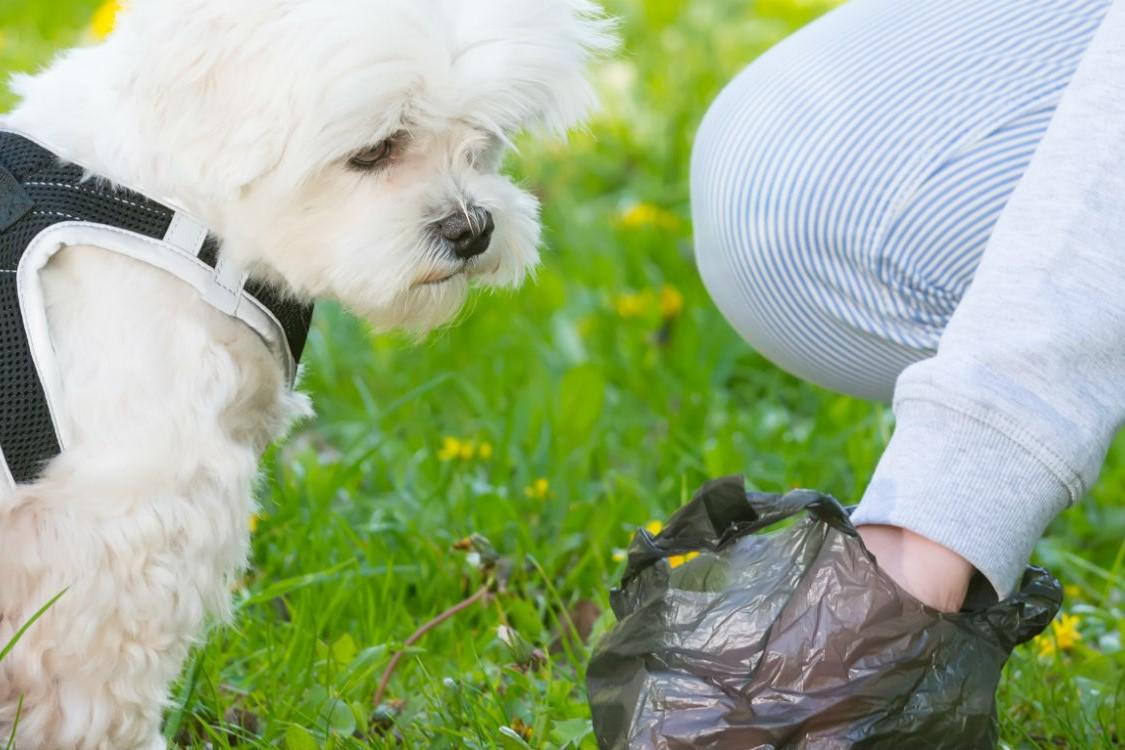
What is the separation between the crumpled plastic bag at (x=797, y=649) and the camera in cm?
122

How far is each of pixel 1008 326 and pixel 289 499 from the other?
1072 mm

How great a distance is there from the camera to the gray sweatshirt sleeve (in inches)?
46.7

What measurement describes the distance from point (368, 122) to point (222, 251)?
20 centimetres

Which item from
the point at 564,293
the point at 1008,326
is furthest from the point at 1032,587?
the point at 564,293

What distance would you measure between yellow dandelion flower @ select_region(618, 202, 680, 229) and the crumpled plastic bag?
1579mm

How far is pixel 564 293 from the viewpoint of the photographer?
8.86 ft

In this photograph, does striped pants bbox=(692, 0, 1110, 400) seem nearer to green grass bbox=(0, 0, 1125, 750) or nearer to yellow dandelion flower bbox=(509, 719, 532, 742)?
green grass bbox=(0, 0, 1125, 750)

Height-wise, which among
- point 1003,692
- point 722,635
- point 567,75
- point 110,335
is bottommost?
point 1003,692

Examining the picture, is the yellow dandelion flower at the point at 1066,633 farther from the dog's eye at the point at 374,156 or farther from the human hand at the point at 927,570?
the dog's eye at the point at 374,156

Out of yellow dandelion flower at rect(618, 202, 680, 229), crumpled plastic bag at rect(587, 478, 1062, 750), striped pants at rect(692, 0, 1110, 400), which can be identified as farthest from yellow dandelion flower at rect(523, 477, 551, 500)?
yellow dandelion flower at rect(618, 202, 680, 229)

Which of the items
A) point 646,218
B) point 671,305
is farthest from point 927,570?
point 646,218

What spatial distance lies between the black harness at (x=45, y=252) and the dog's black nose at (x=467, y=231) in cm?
21

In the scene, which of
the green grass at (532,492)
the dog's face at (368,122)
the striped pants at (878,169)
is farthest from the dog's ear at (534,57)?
the green grass at (532,492)

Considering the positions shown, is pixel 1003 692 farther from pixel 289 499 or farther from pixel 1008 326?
pixel 289 499
